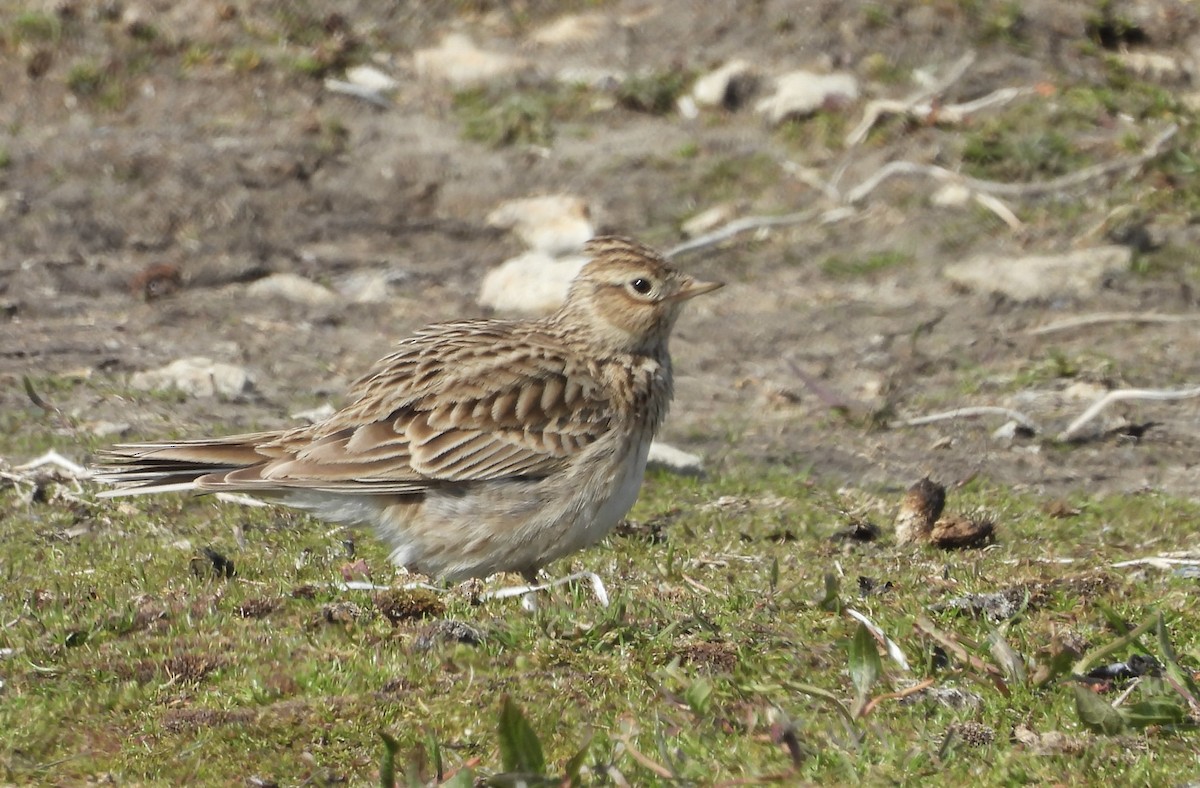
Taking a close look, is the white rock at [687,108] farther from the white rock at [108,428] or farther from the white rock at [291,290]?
the white rock at [108,428]

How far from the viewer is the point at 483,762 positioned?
16.8 feet

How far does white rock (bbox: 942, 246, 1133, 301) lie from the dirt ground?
0.14 m

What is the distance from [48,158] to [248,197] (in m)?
1.58

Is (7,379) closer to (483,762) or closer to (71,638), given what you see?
(71,638)

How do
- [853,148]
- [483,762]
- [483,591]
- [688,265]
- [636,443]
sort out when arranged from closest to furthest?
[483,762] → [483,591] → [636,443] → [688,265] → [853,148]

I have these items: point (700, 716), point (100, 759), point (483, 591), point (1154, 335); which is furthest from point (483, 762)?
point (1154, 335)

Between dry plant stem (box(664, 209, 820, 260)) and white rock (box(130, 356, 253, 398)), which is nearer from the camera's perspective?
white rock (box(130, 356, 253, 398))

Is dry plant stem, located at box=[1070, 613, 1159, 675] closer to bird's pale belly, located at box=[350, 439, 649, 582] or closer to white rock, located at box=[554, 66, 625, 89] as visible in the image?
bird's pale belly, located at box=[350, 439, 649, 582]

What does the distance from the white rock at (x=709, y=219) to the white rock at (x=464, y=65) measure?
2456 millimetres

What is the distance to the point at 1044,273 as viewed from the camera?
1209 centimetres

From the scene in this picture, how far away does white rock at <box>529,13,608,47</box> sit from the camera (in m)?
15.3

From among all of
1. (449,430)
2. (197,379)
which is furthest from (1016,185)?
(449,430)

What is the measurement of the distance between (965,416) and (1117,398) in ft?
2.77

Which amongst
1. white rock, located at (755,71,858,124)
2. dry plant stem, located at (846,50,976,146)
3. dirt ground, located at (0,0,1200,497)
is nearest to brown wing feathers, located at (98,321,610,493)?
dirt ground, located at (0,0,1200,497)
